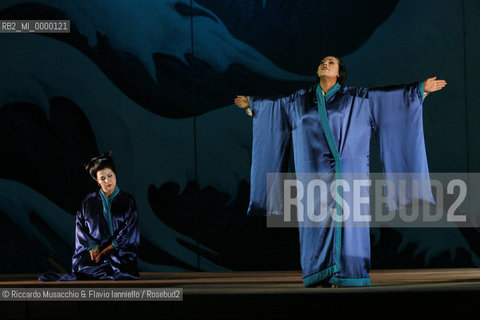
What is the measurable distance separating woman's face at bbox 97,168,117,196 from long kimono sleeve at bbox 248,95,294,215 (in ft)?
4.03

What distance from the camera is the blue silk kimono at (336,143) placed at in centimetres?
400

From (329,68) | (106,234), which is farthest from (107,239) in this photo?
A: (329,68)

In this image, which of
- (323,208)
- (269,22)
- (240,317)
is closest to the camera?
(240,317)

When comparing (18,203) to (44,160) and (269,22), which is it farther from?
(269,22)

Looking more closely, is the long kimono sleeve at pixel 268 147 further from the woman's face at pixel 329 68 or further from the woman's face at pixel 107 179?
the woman's face at pixel 107 179

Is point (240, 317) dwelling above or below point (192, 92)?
below

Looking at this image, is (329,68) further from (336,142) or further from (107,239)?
(107,239)

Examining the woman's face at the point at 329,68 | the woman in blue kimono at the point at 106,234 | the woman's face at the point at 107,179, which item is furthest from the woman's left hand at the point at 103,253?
the woman's face at the point at 329,68

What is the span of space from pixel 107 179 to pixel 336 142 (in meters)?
1.95

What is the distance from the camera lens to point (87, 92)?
6.00m

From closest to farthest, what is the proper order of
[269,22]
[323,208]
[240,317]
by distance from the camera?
[240,317], [323,208], [269,22]

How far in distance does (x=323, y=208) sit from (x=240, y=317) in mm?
976

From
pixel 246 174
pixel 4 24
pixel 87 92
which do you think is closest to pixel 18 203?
pixel 87 92

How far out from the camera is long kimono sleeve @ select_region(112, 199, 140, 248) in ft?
15.7
